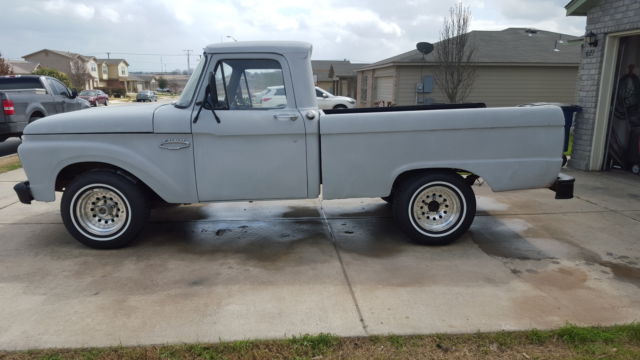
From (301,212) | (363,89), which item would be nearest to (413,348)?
(301,212)

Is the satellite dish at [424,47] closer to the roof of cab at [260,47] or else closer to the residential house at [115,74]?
the roof of cab at [260,47]

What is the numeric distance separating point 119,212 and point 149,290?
54.4 inches

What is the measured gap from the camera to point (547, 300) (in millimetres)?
3963

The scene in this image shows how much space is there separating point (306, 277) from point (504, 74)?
19.4 m

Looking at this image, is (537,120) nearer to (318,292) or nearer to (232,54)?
(318,292)

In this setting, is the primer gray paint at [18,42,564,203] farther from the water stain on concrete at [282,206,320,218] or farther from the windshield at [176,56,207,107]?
the water stain on concrete at [282,206,320,218]

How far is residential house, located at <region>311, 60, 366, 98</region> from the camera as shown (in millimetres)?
38625

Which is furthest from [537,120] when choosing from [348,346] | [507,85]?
[507,85]

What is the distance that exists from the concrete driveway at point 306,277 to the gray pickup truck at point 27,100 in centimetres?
725

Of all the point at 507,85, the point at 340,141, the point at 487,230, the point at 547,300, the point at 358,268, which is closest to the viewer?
the point at 547,300

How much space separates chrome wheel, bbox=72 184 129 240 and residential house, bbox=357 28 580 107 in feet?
57.8

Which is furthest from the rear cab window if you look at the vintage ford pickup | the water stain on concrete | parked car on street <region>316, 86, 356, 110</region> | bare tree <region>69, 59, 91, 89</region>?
bare tree <region>69, 59, 91, 89</region>

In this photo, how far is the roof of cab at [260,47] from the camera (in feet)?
16.3

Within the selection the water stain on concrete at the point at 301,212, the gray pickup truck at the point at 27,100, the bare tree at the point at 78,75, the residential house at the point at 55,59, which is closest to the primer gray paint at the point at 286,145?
the water stain on concrete at the point at 301,212
